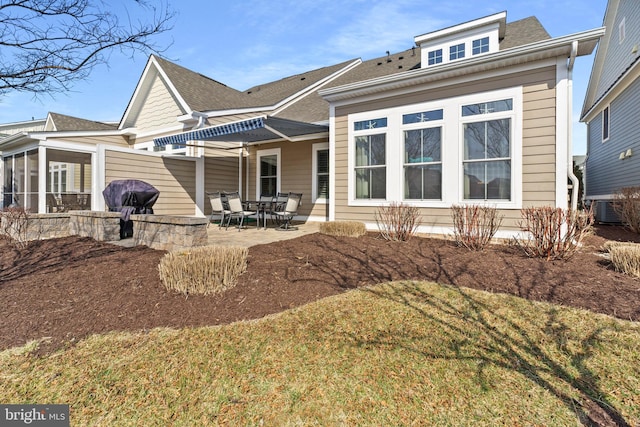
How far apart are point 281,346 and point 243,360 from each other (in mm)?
315

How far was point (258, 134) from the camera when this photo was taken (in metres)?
9.34

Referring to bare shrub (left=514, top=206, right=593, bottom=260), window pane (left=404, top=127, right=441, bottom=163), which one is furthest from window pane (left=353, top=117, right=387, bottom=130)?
bare shrub (left=514, top=206, right=593, bottom=260)

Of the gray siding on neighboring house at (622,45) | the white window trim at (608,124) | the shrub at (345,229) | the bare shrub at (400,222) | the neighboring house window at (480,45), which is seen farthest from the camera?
the white window trim at (608,124)

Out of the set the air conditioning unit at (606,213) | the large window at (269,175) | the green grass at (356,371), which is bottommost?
the green grass at (356,371)

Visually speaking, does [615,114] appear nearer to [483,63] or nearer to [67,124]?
[483,63]

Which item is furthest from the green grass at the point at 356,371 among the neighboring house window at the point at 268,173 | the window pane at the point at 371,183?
the neighboring house window at the point at 268,173

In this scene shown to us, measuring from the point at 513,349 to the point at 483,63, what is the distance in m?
5.48

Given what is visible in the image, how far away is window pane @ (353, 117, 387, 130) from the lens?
736 cm

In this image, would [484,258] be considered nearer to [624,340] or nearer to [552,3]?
[624,340]

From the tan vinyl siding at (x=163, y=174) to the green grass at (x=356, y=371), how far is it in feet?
24.4

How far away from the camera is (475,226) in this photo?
5.42 m

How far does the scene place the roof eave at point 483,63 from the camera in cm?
518

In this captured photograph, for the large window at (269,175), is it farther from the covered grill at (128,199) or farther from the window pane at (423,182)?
the window pane at (423,182)

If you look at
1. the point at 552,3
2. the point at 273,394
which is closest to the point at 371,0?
the point at 552,3
